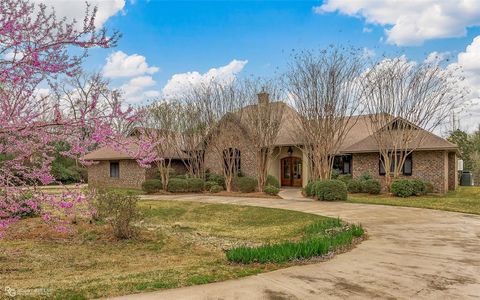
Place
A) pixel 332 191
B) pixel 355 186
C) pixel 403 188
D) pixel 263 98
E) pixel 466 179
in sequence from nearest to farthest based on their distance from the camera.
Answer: pixel 332 191 → pixel 403 188 → pixel 263 98 → pixel 355 186 → pixel 466 179

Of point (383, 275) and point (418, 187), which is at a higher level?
point (418, 187)

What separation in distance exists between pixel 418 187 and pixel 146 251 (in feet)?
54.7

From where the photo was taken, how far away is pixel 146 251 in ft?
31.6

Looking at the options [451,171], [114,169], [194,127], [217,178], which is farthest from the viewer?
[114,169]

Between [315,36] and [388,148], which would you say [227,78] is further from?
[388,148]

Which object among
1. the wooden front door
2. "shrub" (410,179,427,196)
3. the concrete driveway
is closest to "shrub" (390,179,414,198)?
"shrub" (410,179,427,196)

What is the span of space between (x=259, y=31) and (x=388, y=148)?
10.6 metres

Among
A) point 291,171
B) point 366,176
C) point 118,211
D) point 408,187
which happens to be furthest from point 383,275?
point 291,171

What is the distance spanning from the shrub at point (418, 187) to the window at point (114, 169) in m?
20.6

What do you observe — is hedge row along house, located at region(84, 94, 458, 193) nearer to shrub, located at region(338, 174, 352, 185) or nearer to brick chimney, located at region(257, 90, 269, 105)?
brick chimney, located at region(257, 90, 269, 105)

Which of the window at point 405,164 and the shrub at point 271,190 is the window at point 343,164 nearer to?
the window at point 405,164

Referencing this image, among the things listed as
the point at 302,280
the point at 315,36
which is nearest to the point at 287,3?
the point at 315,36

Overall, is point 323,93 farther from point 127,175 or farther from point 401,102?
point 127,175

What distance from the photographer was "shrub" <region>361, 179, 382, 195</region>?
22.9m
